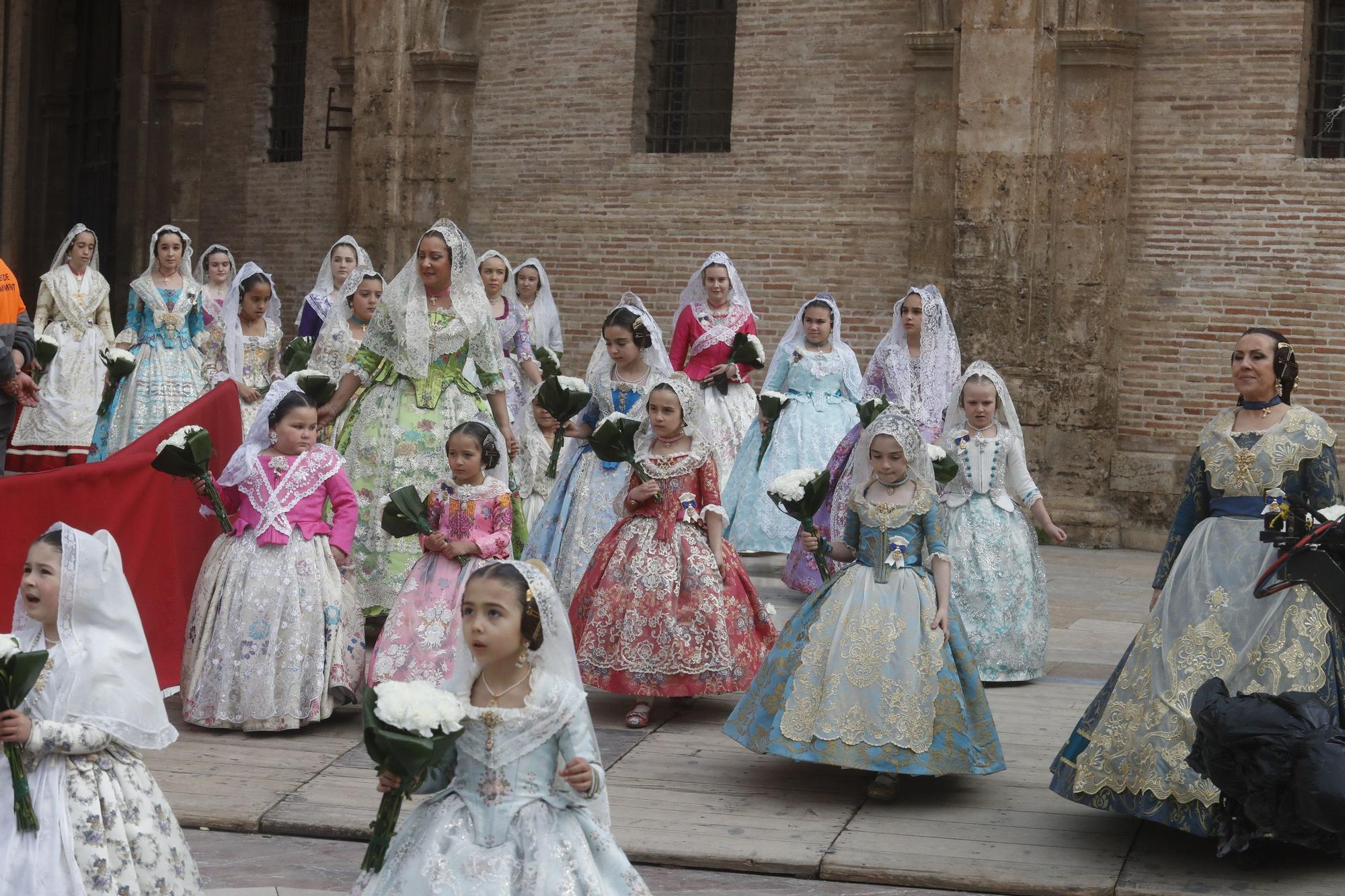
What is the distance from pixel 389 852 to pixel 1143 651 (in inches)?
109

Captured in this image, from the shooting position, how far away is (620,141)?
16.3 m

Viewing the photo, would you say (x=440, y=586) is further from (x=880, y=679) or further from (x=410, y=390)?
(x=880, y=679)

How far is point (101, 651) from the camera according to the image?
15.4 ft

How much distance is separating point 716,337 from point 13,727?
7682mm

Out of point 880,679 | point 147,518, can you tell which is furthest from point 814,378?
point 880,679

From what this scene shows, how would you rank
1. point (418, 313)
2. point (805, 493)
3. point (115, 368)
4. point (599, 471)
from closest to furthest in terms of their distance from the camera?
point (805, 493)
point (418, 313)
point (599, 471)
point (115, 368)

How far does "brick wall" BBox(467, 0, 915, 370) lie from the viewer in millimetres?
14977

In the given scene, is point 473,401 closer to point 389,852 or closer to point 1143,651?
point 1143,651

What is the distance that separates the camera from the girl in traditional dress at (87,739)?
4.45 meters

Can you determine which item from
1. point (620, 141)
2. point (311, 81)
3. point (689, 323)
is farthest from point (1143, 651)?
point (311, 81)

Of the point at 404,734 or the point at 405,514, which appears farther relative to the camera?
the point at 405,514

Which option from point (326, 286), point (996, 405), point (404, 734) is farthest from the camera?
point (326, 286)

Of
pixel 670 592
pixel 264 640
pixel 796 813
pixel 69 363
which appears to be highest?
pixel 69 363

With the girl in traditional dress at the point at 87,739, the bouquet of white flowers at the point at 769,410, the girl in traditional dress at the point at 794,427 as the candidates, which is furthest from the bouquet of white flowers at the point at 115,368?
the girl in traditional dress at the point at 87,739
